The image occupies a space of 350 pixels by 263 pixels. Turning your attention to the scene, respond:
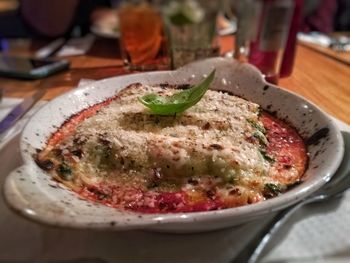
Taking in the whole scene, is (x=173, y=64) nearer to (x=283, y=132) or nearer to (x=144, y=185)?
(x=283, y=132)

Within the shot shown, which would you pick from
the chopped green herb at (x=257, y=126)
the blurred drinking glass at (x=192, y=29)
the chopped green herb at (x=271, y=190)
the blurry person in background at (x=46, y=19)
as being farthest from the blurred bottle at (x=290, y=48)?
the blurry person in background at (x=46, y=19)

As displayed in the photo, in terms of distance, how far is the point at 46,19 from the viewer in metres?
2.07

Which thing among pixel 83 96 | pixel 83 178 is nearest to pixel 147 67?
pixel 83 96

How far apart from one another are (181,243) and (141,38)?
3.46ft

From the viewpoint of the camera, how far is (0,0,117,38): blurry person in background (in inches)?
81.2

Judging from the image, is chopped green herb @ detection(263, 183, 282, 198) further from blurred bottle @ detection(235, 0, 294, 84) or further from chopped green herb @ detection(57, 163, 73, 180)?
blurred bottle @ detection(235, 0, 294, 84)

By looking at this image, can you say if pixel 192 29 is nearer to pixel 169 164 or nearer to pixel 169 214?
pixel 169 164

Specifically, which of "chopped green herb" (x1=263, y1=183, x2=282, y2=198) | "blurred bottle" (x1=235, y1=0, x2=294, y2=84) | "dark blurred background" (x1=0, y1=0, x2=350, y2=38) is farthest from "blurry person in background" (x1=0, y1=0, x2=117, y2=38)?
"chopped green herb" (x1=263, y1=183, x2=282, y2=198)

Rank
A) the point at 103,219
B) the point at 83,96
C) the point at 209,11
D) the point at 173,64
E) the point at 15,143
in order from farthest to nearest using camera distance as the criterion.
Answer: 1. the point at 209,11
2. the point at 173,64
3. the point at 83,96
4. the point at 15,143
5. the point at 103,219

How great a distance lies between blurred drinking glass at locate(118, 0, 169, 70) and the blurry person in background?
67cm

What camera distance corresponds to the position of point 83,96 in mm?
933

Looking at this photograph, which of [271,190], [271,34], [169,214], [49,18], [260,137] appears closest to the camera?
[169,214]

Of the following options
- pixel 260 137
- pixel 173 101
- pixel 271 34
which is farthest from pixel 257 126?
pixel 271 34

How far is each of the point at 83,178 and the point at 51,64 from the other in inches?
34.3
